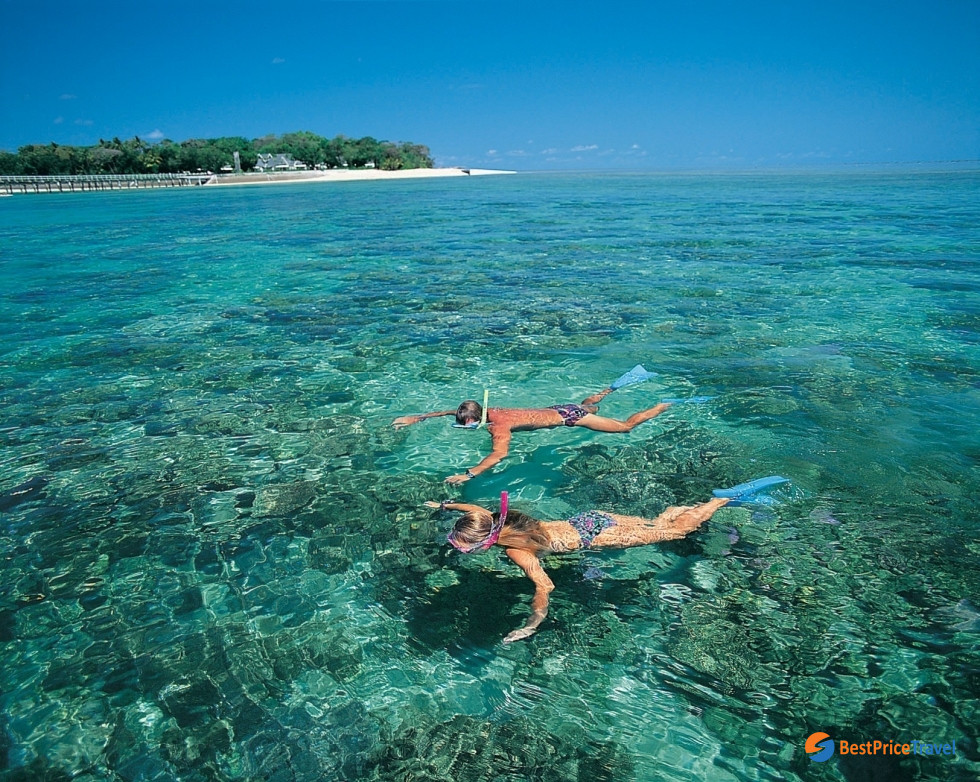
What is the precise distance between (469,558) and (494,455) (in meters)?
1.74

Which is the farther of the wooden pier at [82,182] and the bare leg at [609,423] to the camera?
the wooden pier at [82,182]

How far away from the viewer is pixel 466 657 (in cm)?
461

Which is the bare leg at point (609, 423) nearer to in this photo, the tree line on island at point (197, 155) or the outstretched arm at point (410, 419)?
the outstretched arm at point (410, 419)

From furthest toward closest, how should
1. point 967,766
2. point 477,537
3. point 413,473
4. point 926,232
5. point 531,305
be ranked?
point 926,232
point 531,305
point 413,473
point 477,537
point 967,766

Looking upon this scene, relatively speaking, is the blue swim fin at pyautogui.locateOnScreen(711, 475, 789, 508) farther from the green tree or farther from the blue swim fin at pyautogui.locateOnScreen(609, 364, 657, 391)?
the green tree

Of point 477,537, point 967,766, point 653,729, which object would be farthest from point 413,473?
point 967,766

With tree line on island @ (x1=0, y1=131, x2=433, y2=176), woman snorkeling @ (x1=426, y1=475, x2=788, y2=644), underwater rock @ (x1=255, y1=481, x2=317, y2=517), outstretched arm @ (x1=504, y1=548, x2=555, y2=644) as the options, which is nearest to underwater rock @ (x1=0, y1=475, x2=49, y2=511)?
underwater rock @ (x1=255, y1=481, x2=317, y2=517)

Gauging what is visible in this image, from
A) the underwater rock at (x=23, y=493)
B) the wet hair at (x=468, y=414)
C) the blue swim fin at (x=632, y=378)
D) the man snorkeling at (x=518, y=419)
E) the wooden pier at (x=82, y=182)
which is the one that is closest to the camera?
the underwater rock at (x=23, y=493)

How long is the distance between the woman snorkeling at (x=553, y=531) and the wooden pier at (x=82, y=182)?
332 feet

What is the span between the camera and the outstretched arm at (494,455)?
6.95m

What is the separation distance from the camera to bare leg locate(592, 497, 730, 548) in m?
5.61

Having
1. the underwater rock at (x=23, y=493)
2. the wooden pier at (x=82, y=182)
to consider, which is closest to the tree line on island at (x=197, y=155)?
the wooden pier at (x=82, y=182)

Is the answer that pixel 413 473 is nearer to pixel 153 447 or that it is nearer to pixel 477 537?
pixel 477 537

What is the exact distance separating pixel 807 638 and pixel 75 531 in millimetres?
6871
